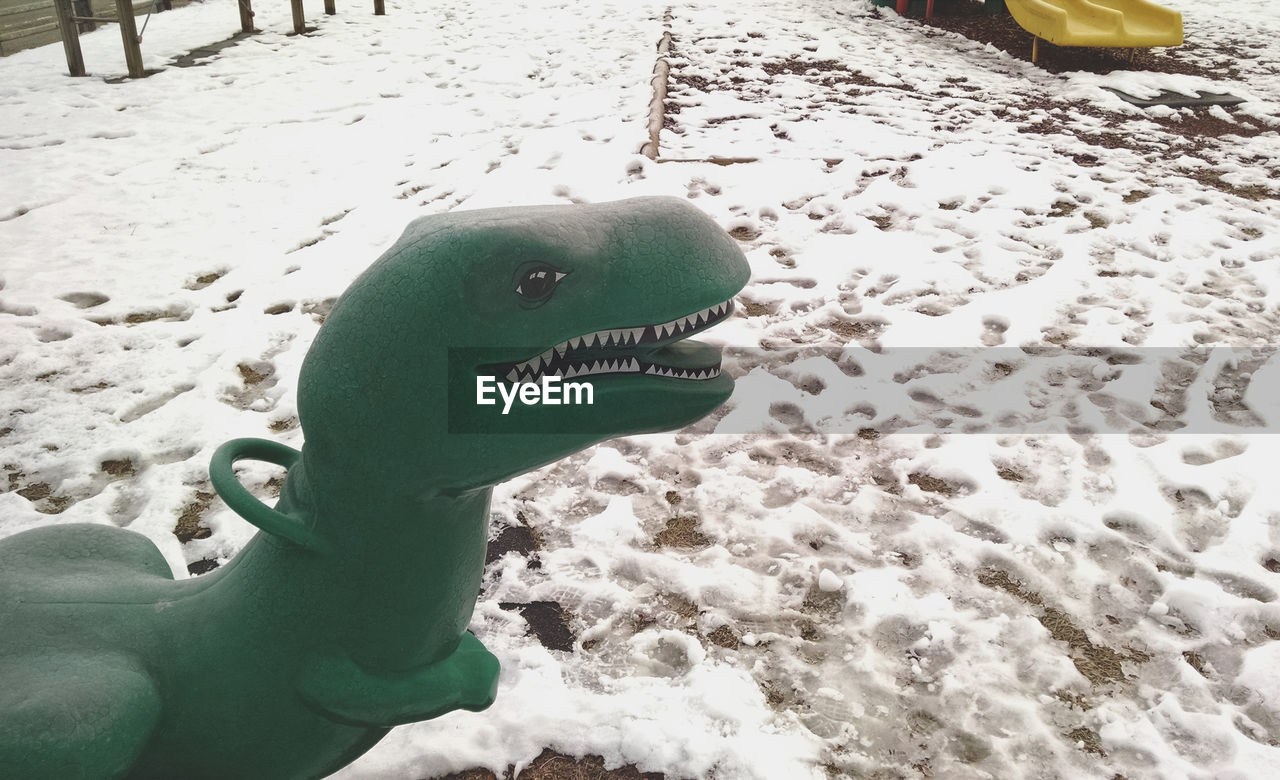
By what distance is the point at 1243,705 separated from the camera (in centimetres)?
194

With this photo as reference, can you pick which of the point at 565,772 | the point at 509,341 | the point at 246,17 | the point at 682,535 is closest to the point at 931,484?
the point at 682,535

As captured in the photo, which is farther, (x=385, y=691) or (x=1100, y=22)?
(x=1100, y=22)

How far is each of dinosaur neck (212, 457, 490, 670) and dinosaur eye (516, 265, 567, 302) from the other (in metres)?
0.28

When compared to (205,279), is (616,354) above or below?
above

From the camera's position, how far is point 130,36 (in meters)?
6.41

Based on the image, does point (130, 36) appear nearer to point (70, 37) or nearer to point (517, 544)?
point (70, 37)

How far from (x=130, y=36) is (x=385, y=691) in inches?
277

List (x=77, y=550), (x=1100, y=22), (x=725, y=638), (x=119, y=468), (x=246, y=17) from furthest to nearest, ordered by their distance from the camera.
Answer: (x=246, y=17), (x=1100, y=22), (x=119, y=468), (x=725, y=638), (x=77, y=550)

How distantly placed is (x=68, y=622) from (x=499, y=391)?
62 cm

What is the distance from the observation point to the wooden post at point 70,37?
6297mm

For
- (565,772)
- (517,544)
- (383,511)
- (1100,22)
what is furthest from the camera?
(1100,22)

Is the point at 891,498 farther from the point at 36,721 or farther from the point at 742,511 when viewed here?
the point at 36,721

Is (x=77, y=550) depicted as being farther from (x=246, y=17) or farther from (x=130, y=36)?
(x=246, y=17)

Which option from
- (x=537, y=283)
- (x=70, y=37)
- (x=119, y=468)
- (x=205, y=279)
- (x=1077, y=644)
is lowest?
(x=1077, y=644)
